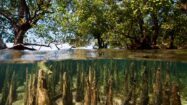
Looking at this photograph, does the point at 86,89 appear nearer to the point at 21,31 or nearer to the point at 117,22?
the point at 117,22

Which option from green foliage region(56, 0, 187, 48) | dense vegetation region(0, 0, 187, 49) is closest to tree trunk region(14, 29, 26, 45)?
dense vegetation region(0, 0, 187, 49)

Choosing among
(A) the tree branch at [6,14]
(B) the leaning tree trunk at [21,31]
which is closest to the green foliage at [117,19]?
(B) the leaning tree trunk at [21,31]

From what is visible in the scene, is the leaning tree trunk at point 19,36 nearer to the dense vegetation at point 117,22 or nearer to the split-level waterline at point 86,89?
the dense vegetation at point 117,22

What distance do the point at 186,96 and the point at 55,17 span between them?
1788 cm

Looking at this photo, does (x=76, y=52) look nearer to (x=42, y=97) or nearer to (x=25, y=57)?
(x=25, y=57)

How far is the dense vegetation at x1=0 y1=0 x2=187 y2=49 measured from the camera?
807 inches

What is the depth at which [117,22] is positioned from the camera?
21719 millimetres

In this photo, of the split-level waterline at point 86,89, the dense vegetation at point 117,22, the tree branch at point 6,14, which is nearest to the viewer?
the split-level waterline at point 86,89

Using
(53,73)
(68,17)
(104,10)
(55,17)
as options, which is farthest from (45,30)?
(53,73)

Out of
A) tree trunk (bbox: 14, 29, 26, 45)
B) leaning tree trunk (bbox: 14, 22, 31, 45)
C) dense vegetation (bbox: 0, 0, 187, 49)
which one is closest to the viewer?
dense vegetation (bbox: 0, 0, 187, 49)

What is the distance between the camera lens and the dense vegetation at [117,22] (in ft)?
67.3

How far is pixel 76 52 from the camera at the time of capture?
72.9ft

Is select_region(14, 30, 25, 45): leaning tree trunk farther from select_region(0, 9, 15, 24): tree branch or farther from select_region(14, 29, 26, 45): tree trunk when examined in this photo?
select_region(0, 9, 15, 24): tree branch

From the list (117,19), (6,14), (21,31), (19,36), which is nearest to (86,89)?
(117,19)
